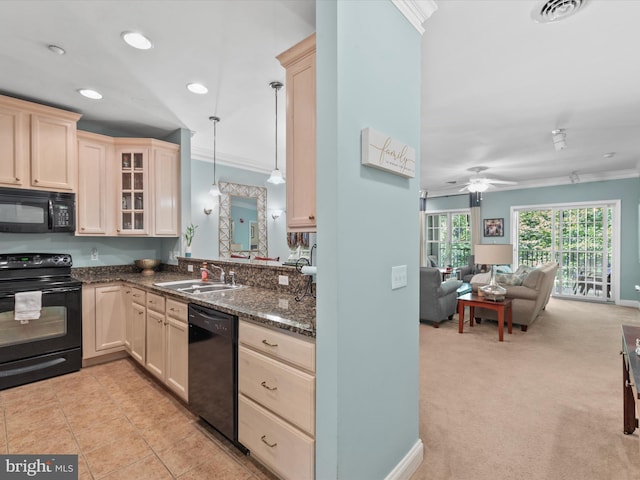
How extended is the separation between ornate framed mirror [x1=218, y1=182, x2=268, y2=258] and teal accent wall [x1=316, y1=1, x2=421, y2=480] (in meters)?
4.17

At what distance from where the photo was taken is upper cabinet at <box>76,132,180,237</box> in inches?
138

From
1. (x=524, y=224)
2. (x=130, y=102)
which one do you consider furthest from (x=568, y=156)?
(x=130, y=102)

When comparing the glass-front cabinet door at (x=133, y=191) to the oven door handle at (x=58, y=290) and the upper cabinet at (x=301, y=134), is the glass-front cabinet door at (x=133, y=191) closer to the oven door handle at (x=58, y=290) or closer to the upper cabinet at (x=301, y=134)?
the oven door handle at (x=58, y=290)

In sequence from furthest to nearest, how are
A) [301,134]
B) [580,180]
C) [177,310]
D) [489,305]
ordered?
[580,180], [489,305], [177,310], [301,134]

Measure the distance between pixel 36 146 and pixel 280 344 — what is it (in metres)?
3.23

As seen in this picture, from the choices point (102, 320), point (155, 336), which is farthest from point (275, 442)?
point (102, 320)

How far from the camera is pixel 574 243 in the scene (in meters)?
6.94

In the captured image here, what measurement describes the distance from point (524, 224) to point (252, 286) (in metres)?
7.29

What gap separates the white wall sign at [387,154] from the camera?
141 cm

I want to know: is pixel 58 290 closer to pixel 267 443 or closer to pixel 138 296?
pixel 138 296

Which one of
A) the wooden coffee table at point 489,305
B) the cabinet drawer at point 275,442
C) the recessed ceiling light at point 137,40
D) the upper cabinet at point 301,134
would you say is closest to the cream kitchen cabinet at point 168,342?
the cabinet drawer at point 275,442

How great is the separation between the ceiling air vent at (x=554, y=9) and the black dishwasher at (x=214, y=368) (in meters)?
2.57

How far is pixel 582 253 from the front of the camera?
6852mm

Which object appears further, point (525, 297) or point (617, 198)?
point (617, 198)
